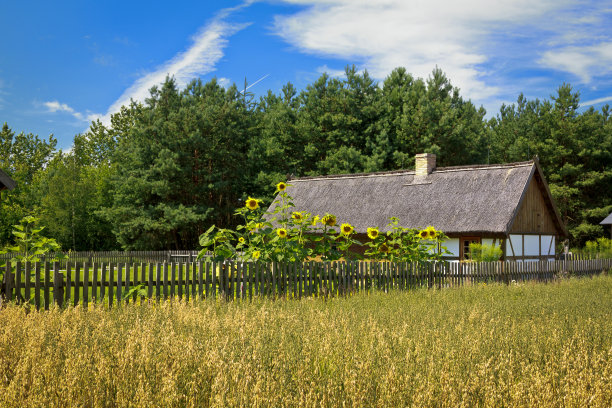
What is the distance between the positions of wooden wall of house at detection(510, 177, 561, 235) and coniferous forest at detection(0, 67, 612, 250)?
1337 centimetres

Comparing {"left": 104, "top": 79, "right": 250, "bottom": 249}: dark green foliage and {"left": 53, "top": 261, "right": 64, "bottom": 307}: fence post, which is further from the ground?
{"left": 104, "top": 79, "right": 250, "bottom": 249}: dark green foliage

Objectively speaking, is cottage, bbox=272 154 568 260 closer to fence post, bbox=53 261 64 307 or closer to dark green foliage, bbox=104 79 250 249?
dark green foliage, bbox=104 79 250 249

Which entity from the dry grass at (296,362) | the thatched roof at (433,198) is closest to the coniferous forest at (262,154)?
the thatched roof at (433,198)

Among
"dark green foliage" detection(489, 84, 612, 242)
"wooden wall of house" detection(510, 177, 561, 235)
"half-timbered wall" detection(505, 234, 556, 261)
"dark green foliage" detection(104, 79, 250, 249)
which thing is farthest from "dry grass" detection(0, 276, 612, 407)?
"dark green foliage" detection(489, 84, 612, 242)

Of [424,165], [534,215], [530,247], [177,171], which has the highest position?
[177,171]

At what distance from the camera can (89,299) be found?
1015 centimetres

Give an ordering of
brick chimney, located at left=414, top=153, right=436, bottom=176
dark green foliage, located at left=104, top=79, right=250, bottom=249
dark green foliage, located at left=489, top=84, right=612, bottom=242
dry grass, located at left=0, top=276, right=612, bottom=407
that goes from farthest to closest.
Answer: dark green foliage, located at left=489, top=84, right=612, bottom=242, dark green foliage, located at left=104, top=79, right=250, bottom=249, brick chimney, located at left=414, top=153, right=436, bottom=176, dry grass, located at left=0, top=276, right=612, bottom=407

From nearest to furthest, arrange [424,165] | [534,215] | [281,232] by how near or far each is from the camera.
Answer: [281,232] < [534,215] < [424,165]

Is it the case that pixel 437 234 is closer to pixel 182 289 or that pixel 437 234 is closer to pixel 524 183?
pixel 182 289

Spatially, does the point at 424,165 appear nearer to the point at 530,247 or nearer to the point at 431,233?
the point at 530,247

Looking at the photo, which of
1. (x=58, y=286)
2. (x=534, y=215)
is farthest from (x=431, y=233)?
(x=534, y=215)

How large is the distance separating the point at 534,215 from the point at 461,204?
406 centimetres

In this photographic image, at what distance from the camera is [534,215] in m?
27.1

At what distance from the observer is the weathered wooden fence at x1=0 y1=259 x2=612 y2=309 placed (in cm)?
939
